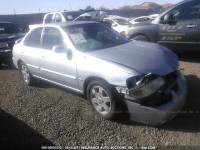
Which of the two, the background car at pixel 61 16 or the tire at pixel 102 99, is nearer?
the tire at pixel 102 99

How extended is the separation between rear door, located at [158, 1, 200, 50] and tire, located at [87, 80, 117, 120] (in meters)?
3.21

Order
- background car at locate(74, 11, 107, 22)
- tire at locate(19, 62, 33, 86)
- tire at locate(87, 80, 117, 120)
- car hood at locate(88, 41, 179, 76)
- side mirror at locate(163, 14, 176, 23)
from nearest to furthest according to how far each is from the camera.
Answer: car hood at locate(88, 41, 179, 76) → tire at locate(87, 80, 117, 120) → tire at locate(19, 62, 33, 86) → side mirror at locate(163, 14, 176, 23) → background car at locate(74, 11, 107, 22)

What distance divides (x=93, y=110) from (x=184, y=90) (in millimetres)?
1540

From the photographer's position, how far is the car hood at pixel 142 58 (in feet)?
9.56

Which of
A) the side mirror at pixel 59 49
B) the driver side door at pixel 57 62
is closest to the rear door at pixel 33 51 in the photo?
the driver side door at pixel 57 62

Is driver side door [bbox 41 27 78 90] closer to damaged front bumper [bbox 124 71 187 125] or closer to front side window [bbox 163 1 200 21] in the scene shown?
damaged front bumper [bbox 124 71 187 125]

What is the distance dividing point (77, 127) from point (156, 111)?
1.27 metres

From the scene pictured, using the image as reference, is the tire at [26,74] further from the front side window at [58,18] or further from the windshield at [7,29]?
the front side window at [58,18]

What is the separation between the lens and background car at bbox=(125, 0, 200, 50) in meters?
5.13

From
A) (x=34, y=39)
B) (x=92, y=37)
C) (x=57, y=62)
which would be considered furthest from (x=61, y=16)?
(x=57, y=62)

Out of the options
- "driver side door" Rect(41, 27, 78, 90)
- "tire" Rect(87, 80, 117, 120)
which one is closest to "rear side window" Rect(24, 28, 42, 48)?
"driver side door" Rect(41, 27, 78, 90)

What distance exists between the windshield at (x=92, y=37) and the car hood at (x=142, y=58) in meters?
0.25

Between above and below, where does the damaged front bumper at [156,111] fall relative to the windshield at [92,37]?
below

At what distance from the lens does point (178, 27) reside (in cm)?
529
